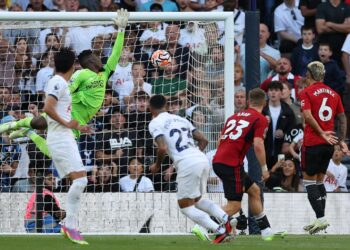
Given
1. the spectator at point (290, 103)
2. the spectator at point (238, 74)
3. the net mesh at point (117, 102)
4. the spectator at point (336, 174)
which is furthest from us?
the spectator at point (238, 74)

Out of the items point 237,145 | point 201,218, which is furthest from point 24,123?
point 201,218

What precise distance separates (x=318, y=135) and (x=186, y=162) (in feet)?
8.91

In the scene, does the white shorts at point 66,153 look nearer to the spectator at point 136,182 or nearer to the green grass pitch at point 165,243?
the green grass pitch at point 165,243

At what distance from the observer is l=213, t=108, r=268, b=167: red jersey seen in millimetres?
15734

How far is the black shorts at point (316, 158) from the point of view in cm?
1723

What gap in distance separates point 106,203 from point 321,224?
379cm

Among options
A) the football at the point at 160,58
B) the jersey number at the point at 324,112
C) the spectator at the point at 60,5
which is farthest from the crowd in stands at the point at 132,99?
the spectator at the point at 60,5

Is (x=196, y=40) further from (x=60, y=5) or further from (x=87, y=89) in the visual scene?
(x=60, y=5)

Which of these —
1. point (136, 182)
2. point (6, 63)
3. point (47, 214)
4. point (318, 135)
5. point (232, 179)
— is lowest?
point (47, 214)

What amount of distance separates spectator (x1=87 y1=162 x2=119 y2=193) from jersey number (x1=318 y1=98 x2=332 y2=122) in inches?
150

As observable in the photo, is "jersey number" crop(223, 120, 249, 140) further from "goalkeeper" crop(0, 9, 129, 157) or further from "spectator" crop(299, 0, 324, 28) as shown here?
"spectator" crop(299, 0, 324, 28)

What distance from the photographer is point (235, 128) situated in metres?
15.8

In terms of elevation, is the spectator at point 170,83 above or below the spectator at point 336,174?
above

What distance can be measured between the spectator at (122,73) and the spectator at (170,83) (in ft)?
2.04
